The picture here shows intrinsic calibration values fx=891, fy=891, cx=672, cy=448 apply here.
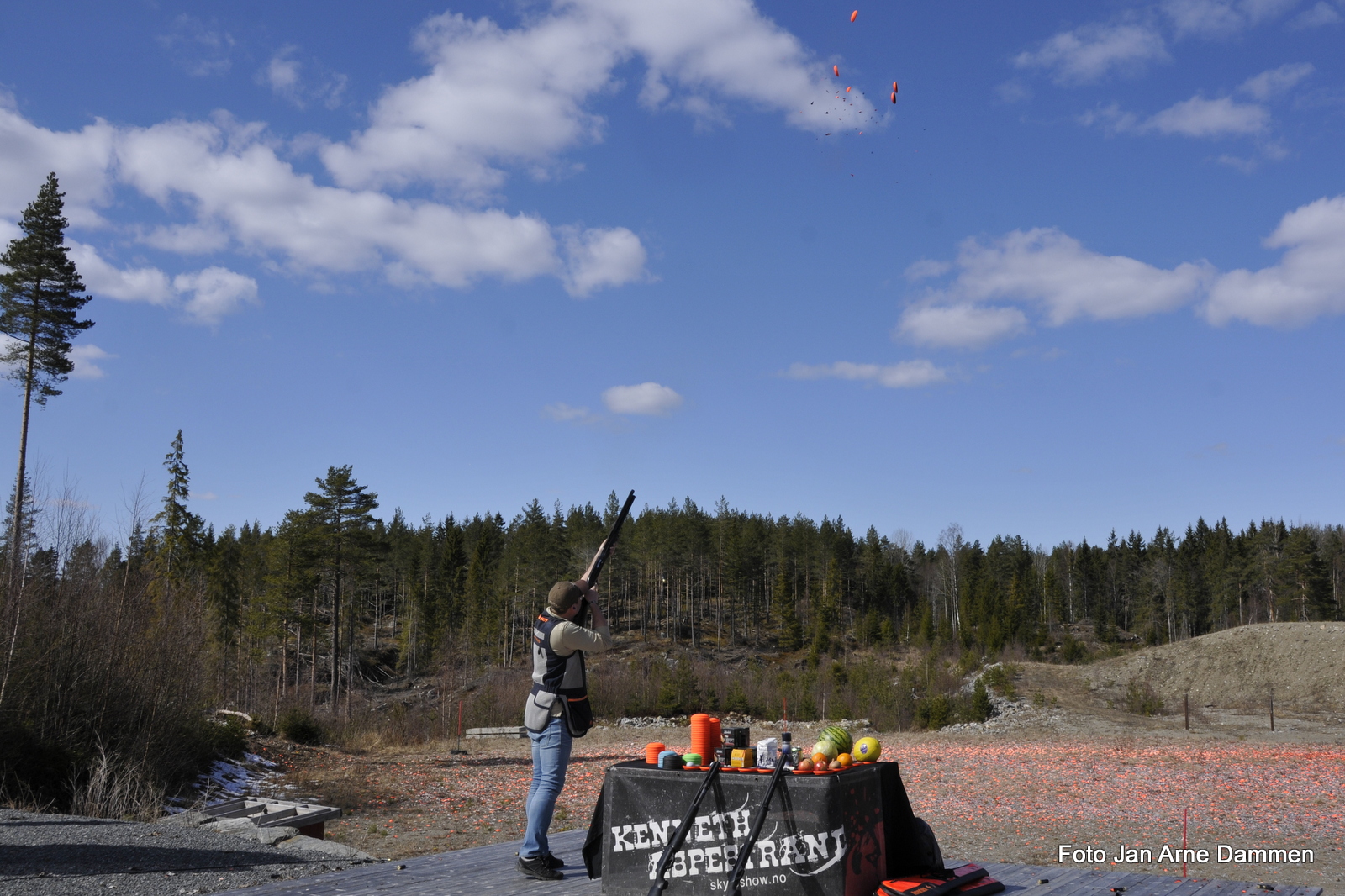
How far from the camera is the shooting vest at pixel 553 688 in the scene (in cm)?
618

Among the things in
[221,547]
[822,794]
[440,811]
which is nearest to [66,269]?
[440,811]

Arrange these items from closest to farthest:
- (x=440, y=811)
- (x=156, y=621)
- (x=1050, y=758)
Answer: (x=440, y=811)
(x=156, y=621)
(x=1050, y=758)

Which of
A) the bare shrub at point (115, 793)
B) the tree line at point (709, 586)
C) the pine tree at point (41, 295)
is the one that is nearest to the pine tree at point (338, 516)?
the tree line at point (709, 586)

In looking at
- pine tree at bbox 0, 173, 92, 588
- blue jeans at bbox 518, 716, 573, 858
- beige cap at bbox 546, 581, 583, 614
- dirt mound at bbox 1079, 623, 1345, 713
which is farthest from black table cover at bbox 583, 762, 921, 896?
dirt mound at bbox 1079, 623, 1345, 713

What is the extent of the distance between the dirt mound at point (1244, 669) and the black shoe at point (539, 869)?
4438cm

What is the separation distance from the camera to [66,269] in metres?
28.0

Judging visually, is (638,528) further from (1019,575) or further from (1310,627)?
(1310,627)

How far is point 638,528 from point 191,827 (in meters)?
76.4

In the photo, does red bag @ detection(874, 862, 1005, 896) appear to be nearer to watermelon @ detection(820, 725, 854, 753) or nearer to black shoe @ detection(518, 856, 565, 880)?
watermelon @ detection(820, 725, 854, 753)

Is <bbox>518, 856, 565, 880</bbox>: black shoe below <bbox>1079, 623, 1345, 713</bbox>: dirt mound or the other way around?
the other way around

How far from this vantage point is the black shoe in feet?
20.1

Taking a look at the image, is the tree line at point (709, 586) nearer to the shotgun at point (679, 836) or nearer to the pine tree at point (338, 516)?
the pine tree at point (338, 516)

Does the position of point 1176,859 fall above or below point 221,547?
below

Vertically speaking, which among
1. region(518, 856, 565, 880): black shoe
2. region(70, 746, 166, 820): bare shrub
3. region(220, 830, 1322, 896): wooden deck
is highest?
region(518, 856, 565, 880): black shoe
